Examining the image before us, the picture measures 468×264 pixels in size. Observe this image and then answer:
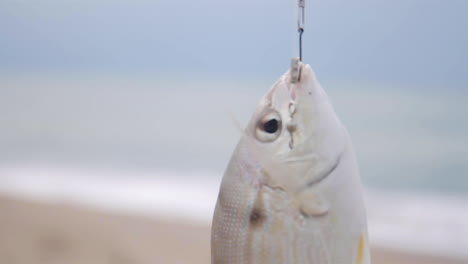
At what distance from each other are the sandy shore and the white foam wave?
0.31 metres

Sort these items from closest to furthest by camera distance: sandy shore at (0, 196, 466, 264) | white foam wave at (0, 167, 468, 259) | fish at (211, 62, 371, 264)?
fish at (211, 62, 371, 264) < sandy shore at (0, 196, 466, 264) < white foam wave at (0, 167, 468, 259)

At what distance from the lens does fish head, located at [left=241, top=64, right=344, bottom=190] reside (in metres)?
0.82

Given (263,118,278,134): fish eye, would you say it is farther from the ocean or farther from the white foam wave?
the white foam wave

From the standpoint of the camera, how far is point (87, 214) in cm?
516

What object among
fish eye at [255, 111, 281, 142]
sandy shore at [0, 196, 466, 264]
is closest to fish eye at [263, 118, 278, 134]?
fish eye at [255, 111, 281, 142]

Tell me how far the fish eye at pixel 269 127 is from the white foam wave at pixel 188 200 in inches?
156

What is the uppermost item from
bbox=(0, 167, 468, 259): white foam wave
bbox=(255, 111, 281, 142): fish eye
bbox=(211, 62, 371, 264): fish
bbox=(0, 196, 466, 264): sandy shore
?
bbox=(0, 167, 468, 259): white foam wave

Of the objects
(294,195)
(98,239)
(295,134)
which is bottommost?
(294,195)

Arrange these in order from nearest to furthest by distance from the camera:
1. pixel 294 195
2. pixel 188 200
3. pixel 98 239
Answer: pixel 294 195 → pixel 98 239 → pixel 188 200

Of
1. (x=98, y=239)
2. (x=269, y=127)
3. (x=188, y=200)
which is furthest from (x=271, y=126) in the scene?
(x=188, y=200)

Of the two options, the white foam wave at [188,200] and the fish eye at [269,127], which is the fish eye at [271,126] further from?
the white foam wave at [188,200]

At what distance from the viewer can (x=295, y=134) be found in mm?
843

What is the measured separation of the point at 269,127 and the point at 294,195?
13cm

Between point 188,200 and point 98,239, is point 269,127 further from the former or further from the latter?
point 188,200
